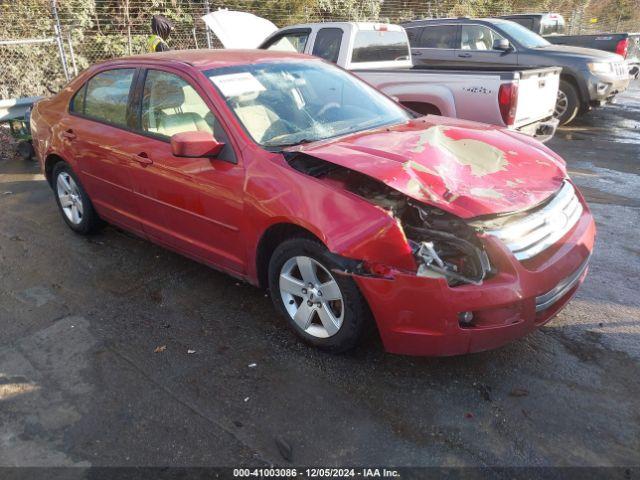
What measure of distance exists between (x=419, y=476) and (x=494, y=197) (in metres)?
1.47

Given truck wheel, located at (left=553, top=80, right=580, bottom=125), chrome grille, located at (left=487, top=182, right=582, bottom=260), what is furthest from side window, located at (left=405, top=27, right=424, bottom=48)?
chrome grille, located at (left=487, top=182, right=582, bottom=260)

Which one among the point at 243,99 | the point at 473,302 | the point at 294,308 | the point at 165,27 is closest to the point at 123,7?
the point at 165,27

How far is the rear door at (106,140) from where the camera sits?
13.6ft

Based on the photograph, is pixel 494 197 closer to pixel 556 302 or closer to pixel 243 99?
pixel 556 302

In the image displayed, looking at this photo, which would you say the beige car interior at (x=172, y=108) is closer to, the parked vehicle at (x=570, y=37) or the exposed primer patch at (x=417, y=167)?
the exposed primer patch at (x=417, y=167)

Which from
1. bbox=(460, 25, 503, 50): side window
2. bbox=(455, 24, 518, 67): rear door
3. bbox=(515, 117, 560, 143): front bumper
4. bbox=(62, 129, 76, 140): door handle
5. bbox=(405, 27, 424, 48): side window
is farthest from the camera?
bbox=(405, 27, 424, 48): side window

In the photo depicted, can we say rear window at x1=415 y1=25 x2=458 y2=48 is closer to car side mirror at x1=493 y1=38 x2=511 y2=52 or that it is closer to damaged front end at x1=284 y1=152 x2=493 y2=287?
car side mirror at x1=493 y1=38 x2=511 y2=52

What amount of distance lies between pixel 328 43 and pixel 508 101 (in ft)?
9.29

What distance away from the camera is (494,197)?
285cm

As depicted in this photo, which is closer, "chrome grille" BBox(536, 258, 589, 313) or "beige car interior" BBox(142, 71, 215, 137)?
"chrome grille" BBox(536, 258, 589, 313)

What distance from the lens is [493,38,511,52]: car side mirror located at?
9.33m

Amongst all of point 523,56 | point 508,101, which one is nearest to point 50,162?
point 508,101

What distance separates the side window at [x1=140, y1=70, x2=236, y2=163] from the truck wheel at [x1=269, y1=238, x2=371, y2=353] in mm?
870

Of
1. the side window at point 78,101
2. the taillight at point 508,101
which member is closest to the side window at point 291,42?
the taillight at point 508,101
